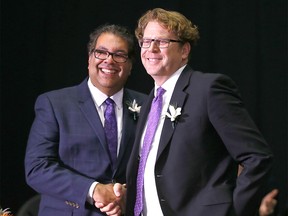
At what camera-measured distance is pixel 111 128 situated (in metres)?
2.85

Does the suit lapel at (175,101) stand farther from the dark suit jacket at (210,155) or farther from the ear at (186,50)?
the ear at (186,50)

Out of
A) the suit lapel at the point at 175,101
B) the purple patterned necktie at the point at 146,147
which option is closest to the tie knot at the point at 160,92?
the purple patterned necktie at the point at 146,147

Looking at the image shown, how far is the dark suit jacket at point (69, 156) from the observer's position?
2689mm

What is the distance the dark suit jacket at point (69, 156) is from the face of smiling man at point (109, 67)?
0.14 meters

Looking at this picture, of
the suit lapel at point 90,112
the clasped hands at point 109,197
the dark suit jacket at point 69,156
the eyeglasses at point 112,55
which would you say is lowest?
the clasped hands at point 109,197

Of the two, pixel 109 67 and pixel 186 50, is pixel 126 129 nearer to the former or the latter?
pixel 109 67

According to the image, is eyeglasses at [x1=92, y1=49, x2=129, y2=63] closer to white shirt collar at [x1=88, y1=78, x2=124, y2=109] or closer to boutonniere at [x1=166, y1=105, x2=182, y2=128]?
white shirt collar at [x1=88, y1=78, x2=124, y2=109]

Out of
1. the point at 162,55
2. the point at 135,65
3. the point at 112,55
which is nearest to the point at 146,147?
the point at 162,55

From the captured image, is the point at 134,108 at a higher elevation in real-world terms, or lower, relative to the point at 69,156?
higher

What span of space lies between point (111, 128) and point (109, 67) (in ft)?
1.04

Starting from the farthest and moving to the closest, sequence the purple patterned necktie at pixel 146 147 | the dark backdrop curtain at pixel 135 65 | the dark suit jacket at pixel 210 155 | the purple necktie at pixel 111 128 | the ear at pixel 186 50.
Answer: the dark backdrop curtain at pixel 135 65 < the purple necktie at pixel 111 128 < the ear at pixel 186 50 < the purple patterned necktie at pixel 146 147 < the dark suit jacket at pixel 210 155

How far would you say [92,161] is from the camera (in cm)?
274

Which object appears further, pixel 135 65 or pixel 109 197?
pixel 135 65

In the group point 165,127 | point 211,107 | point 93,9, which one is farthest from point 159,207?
point 93,9
